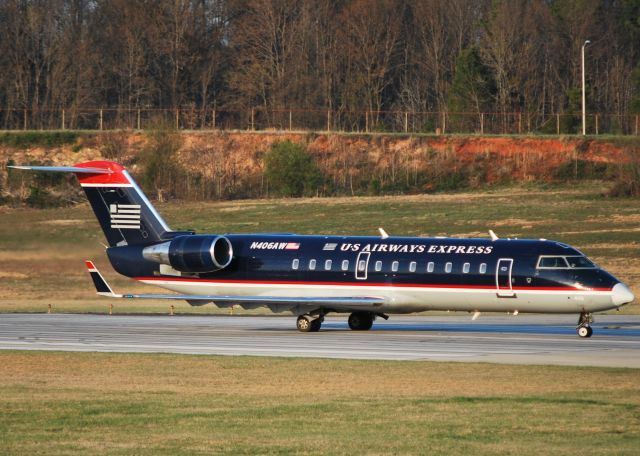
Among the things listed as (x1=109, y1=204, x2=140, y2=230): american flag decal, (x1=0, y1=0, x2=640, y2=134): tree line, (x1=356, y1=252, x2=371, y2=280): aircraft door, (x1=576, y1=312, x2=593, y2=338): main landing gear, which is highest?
(x1=0, y1=0, x2=640, y2=134): tree line

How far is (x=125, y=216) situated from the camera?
4016 centimetres

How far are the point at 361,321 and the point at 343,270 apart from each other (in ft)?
6.34

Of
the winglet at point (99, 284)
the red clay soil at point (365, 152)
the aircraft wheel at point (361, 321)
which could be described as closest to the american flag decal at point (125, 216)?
the winglet at point (99, 284)

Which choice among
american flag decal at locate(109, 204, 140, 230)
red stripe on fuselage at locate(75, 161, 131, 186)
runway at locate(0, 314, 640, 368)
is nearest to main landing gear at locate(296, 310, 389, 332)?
runway at locate(0, 314, 640, 368)

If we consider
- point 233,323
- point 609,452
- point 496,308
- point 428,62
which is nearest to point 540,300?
point 496,308

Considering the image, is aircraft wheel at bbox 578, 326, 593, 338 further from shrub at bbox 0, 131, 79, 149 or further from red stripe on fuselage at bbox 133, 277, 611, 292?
shrub at bbox 0, 131, 79, 149

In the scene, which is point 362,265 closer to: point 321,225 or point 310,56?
point 321,225

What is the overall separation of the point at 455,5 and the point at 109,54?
30.0 m

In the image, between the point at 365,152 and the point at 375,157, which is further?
the point at 365,152

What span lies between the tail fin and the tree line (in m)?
59.2

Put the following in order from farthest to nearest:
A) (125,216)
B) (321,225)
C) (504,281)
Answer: (321,225) < (125,216) < (504,281)

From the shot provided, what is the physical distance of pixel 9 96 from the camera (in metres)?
105

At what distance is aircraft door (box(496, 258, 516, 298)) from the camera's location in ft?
113

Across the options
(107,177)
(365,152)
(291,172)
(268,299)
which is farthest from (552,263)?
(365,152)
